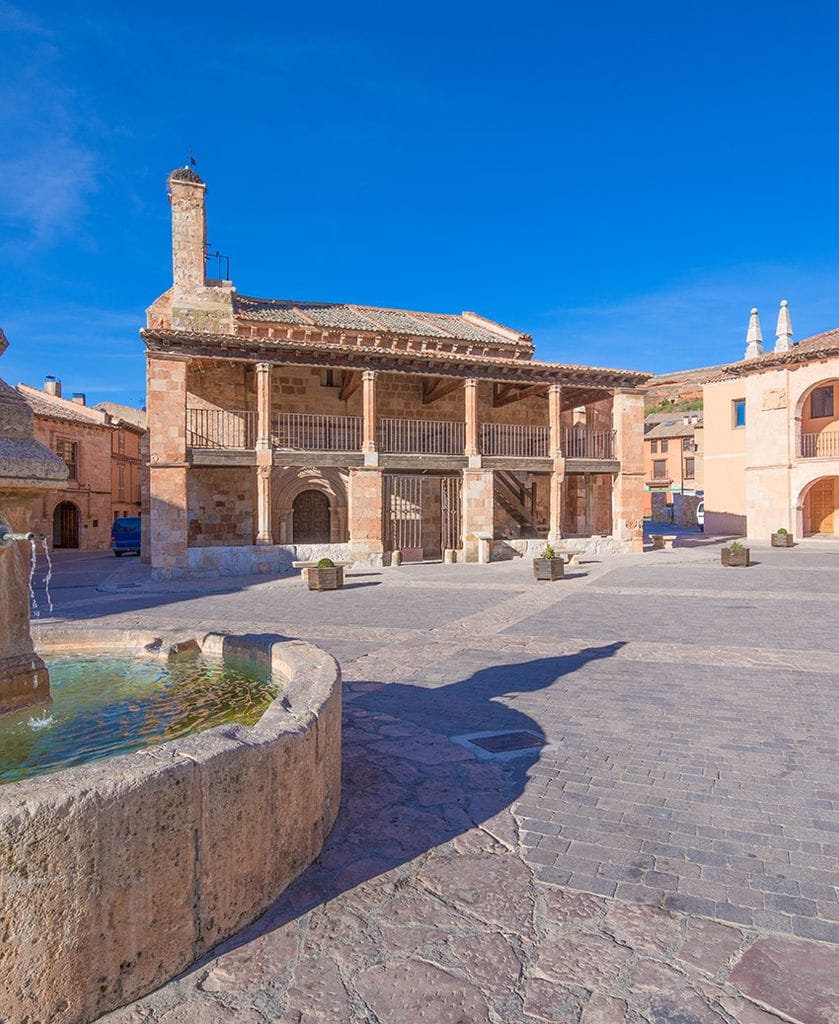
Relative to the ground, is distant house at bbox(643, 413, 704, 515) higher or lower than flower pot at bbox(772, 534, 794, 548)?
higher

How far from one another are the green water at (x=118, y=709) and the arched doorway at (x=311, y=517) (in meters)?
16.5

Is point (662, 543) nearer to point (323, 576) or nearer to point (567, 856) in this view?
point (323, 576)

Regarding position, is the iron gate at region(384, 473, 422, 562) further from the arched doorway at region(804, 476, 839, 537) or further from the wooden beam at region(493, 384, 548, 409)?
the arched doorway at region(804, 476, 839, 537)

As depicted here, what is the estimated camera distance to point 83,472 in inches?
1154

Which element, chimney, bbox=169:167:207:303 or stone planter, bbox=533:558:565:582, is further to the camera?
chimney, bbox=169:167:207:303

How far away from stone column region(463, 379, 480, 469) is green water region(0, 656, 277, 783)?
15.1 metres

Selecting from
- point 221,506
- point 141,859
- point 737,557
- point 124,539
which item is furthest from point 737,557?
point 124,539

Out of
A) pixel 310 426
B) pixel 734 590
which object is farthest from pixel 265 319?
pixel 734 590

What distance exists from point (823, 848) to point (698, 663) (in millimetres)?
3691

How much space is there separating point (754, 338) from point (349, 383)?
63.3ft

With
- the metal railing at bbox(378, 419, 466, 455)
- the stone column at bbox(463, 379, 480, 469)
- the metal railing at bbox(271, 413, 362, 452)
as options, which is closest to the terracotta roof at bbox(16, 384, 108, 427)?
the metal railing at bbox(271, 413, 362, 452)

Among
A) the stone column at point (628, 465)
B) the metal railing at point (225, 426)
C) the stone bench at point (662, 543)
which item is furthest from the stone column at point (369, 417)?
the stone bench at point (662, 543)

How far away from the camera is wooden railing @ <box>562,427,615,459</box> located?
22375 millimetres

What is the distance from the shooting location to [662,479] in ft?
163
